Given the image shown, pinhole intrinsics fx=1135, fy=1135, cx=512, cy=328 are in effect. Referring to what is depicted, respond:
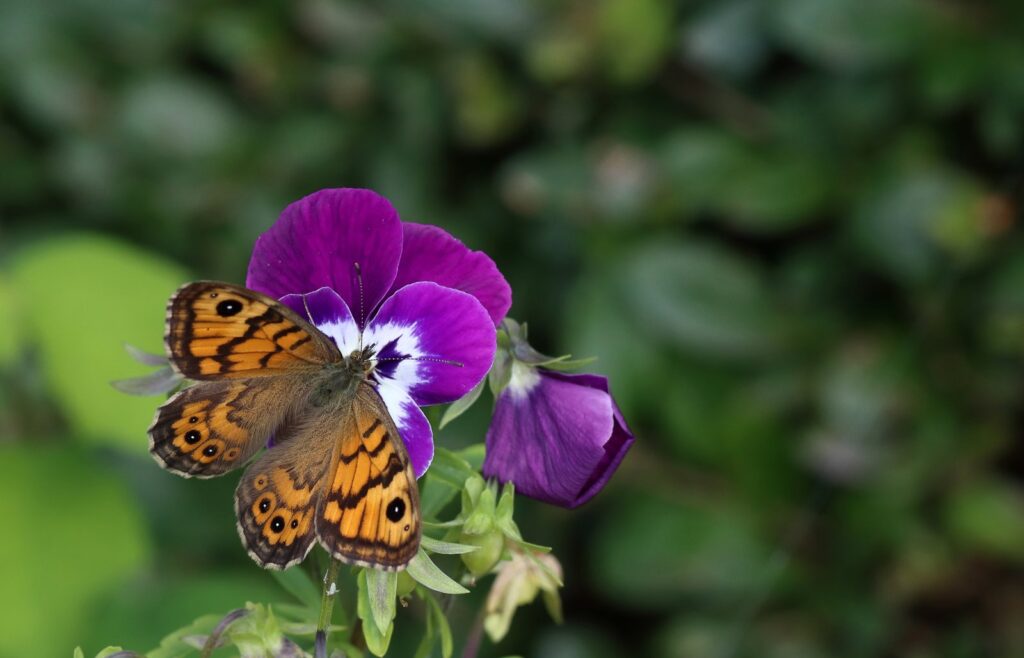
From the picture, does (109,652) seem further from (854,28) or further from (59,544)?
(854,28)

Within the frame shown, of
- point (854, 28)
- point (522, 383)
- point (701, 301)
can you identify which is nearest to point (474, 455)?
point (522, 383)

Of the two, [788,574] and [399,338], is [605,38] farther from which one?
[399,338]

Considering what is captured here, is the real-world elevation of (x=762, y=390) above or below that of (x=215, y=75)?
below

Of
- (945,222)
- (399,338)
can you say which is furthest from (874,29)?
(399,338)

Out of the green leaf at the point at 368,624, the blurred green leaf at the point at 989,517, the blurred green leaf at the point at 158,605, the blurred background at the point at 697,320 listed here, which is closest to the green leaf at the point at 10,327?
the blurred background at the point at 697,320

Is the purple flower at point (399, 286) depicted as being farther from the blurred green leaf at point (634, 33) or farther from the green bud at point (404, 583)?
the blurred green leaf at point (634, 33)

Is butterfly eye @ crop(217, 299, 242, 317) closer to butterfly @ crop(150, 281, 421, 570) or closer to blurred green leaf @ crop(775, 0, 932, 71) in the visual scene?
butterfly @ crop(150, 281, 421, 570)

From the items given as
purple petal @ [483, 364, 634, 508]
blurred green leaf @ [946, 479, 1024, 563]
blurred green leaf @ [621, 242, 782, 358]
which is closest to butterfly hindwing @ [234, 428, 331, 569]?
purple petal @ [483, 364, 634, 508]
